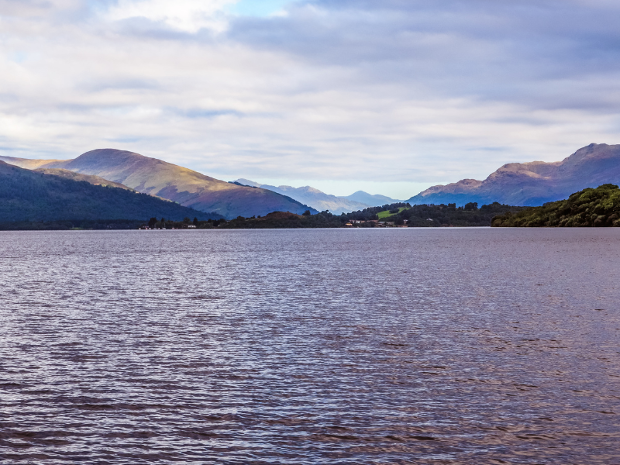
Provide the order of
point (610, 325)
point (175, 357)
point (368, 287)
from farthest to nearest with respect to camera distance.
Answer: point (368, 287) → point (610, 325) → point (175, 357)

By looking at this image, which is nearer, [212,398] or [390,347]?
[212,398]

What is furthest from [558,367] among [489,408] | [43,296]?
[43,296]

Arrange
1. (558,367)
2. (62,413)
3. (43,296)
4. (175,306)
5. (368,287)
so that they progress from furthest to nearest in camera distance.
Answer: (368,287) < (43,296) < (175,306) < (558,367) < (62,413)

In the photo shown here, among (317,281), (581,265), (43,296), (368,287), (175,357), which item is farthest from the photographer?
(581,265)

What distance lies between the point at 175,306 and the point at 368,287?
94.6 ft

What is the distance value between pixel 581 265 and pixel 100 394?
10723 cm

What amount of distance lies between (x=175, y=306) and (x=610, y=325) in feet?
128

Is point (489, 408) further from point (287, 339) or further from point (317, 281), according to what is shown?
point (317, 281)

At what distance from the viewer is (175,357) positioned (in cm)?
3700

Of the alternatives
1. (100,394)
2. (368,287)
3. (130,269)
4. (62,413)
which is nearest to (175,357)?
(100,394)

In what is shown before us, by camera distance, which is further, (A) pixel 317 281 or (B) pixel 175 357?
(A) pixel 317 281

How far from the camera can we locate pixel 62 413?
25812 millimetres

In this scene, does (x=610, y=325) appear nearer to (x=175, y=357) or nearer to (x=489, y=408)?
(x=489, y=408)

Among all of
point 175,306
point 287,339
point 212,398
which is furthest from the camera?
point 175,306
